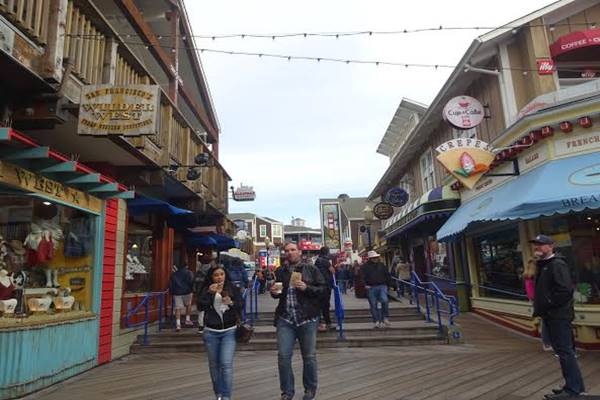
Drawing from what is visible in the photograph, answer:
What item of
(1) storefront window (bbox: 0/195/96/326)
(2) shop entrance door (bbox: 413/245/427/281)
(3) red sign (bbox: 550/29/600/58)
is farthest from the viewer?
(2) shop entrance door (bbox: 413/245/427/281)

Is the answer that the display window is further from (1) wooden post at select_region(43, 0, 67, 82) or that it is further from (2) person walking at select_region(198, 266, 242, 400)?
(2) person walking at select_region(198, 266, 242, 400)

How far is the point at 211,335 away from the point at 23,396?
115 inches

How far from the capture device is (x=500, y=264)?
1099 cm

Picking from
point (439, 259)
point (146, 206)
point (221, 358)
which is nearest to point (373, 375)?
point (221, 358)

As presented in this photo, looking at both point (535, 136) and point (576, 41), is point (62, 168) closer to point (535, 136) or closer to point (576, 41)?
point (535, 136)

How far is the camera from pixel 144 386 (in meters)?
6.02

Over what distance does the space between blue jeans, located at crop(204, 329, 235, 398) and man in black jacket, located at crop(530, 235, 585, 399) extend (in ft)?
11.0

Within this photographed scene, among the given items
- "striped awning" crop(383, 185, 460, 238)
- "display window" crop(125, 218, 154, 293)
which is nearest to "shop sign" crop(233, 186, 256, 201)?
"striped awning" crop(383, 185, 460, 238)

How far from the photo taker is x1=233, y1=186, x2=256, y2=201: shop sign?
2408cm

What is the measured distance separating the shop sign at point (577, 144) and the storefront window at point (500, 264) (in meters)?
2.20

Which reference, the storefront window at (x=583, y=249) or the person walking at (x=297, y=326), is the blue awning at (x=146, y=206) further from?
the storefront window at (x=583, y=249)

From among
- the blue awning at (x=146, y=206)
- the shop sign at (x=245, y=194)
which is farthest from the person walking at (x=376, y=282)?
the shop sign at (x=245, y=194)

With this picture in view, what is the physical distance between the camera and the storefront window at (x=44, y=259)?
20.5ft

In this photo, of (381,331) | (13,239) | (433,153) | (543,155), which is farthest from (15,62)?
(433,153)
